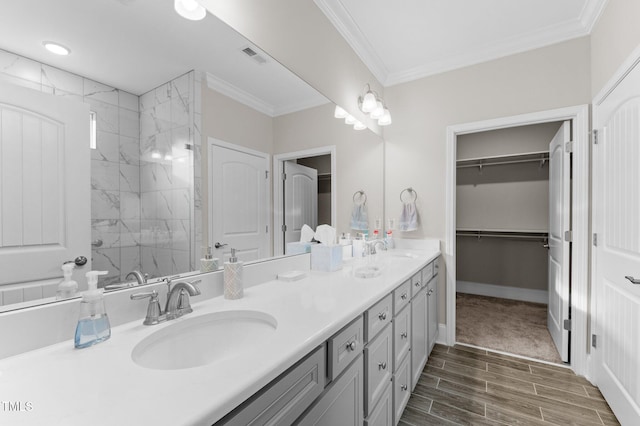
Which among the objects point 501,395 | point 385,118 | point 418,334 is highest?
point 385,118

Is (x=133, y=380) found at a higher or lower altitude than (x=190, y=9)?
lower

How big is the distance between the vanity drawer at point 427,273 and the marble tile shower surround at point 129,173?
1.59 meters

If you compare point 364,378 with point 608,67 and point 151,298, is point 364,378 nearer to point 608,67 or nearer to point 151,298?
point 151,298

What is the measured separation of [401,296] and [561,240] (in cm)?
162

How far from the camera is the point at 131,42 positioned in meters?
0.97

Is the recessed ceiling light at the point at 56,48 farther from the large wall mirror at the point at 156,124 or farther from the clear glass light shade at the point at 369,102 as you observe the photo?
the clear glass light shade at the point at 369,102

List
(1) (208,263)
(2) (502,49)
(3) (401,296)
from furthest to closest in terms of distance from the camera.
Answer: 1. (2) (502,49)
2. (3) (401,296)
3. (1) (208,263)

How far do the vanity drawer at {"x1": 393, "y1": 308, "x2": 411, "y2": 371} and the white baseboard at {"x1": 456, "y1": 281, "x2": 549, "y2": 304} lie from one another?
290cm

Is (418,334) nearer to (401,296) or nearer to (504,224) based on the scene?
(401,296)

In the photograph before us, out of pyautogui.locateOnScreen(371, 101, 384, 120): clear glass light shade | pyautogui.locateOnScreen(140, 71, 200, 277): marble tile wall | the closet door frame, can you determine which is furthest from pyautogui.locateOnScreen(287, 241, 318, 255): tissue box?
the closet door frame

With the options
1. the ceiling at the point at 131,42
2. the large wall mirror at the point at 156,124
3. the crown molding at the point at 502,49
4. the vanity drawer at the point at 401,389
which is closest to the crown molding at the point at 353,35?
the crown molding at the point at 502,49

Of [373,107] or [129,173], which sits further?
[373,107]

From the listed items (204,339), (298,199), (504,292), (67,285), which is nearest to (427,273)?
(298,199)

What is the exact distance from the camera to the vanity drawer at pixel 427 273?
7.00ft
